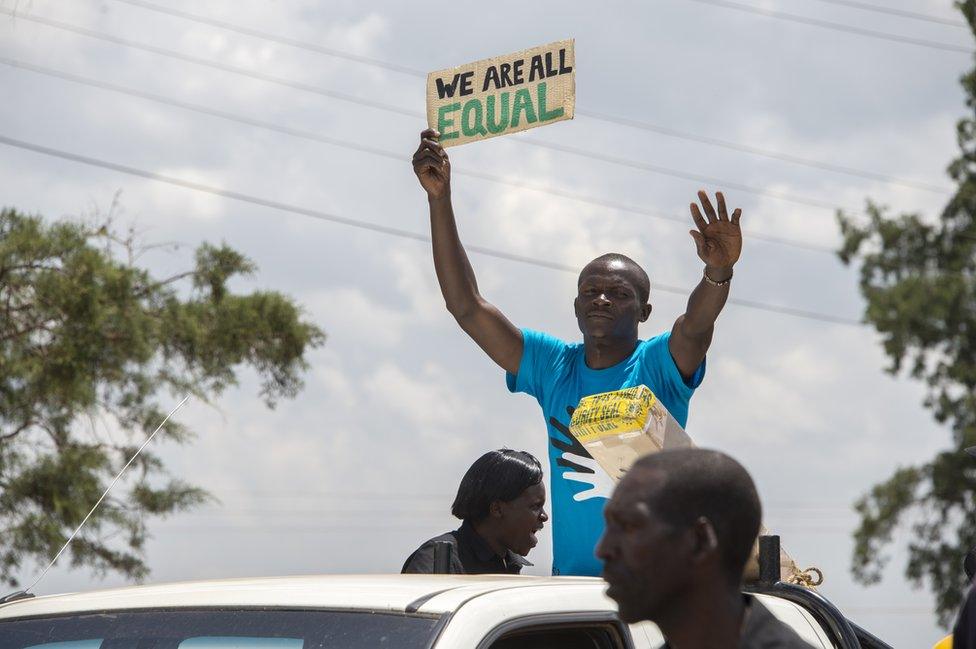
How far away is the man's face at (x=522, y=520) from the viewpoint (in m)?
4.68

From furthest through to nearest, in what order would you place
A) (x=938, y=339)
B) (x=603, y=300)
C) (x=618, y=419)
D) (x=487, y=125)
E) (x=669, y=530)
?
(x=938, y=339) → (x=487, y=125) → (x=603, y=300) → (x=618, y=419) → (x=669, y=530)

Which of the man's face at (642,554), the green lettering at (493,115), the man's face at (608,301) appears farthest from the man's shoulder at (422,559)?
the man's face at (642,554)

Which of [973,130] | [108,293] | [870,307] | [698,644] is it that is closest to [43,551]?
[108,293]

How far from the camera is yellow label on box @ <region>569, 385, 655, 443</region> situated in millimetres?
3799

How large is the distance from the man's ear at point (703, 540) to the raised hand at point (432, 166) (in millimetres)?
2803

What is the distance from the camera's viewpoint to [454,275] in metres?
4.98

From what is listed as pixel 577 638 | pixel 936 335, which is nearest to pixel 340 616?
pixel 577 638

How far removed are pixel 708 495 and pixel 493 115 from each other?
8.82 feet

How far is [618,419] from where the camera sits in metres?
3.82

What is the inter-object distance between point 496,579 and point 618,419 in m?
0.65

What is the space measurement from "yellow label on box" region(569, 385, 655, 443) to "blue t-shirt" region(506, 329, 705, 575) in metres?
0.37

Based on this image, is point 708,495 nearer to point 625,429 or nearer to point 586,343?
point 625,429

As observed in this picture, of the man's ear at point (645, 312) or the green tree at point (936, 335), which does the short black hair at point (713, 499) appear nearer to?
the man's ear at point (645, 312)

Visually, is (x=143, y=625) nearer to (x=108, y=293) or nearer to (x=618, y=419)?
(x=618, y=419)
